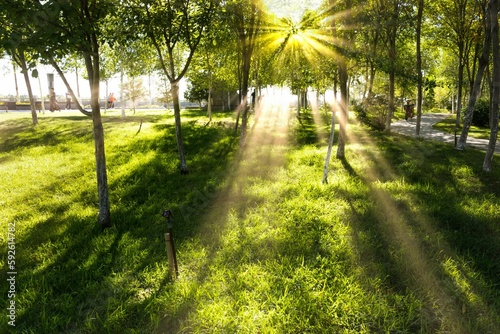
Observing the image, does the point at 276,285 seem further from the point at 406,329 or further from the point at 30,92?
the point at 30,92

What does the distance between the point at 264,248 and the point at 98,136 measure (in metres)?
4.46

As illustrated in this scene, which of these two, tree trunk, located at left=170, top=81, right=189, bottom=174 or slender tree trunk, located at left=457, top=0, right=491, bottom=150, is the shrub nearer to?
slender tree trunk, located at left=457, top=0, right=491, bottom=150

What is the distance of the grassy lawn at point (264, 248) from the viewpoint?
158 inches

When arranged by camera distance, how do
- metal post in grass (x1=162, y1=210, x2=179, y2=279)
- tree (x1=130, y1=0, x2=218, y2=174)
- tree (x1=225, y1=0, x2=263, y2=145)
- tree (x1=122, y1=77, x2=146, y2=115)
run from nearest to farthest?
1. metal post in grass (x1=162, y1=210, x2=179, y2=279)
2. tree (x1=130, y1=0, x2=218, y2=174)
3. tree (x1=225, y1=0, x2=263, y2=145)
4. tree (x1=122, y1=77, x2=146, y2=115)

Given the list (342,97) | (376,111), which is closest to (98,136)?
(342,97)

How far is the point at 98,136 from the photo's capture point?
6516 millimetres

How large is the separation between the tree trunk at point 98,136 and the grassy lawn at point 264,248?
1.40 ft

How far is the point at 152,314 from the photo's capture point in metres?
4.07

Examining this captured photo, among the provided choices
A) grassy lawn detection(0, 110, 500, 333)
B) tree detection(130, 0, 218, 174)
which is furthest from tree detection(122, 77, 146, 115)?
tree detection(130, 0, 218, 174)

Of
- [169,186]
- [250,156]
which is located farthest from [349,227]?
[250,156]

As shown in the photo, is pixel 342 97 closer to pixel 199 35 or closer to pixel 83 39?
pixel 199 35

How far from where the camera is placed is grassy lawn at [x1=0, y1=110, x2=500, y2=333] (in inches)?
158

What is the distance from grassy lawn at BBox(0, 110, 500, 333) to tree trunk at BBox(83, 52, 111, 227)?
425 mm

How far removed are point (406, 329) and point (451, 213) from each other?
388 cm
